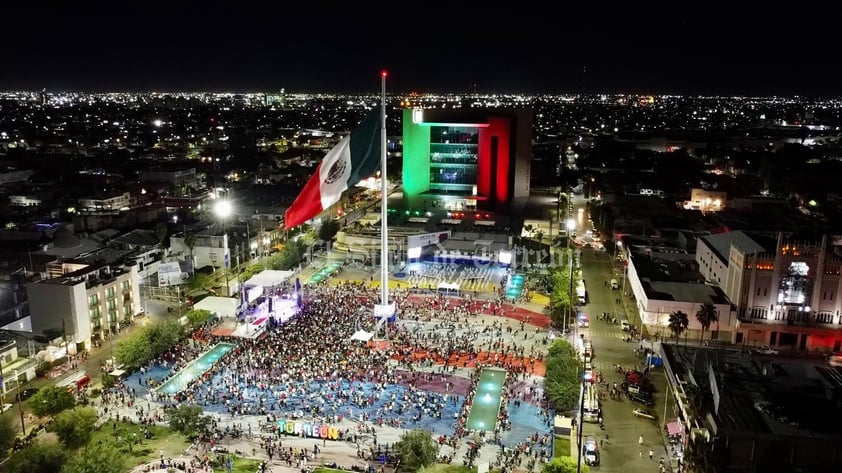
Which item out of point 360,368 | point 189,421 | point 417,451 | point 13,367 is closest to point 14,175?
point 13,367

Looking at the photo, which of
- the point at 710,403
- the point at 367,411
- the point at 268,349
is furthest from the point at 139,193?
the point at 710,403

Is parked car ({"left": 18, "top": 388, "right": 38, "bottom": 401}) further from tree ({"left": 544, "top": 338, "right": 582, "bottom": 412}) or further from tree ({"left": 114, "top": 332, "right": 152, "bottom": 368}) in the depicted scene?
tree ({"left": 544, "top": 338, "right": 582, "bottom": 412})

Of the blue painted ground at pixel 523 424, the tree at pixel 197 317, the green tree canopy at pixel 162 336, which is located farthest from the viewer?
the tree at pixel 197 317

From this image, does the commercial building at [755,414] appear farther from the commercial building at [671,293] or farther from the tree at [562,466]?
the commercial building at [671,293]

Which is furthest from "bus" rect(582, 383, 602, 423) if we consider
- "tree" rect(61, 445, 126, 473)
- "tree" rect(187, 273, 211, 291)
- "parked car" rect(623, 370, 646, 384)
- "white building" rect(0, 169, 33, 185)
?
"white building" rect(0, 169, 33, 185)

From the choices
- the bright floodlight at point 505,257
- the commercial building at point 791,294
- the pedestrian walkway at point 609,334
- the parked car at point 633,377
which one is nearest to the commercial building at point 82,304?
the bright floodlight at point 505,257

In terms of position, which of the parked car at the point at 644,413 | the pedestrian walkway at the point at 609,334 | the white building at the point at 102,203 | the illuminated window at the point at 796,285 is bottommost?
the parked car at the point at 644,413
